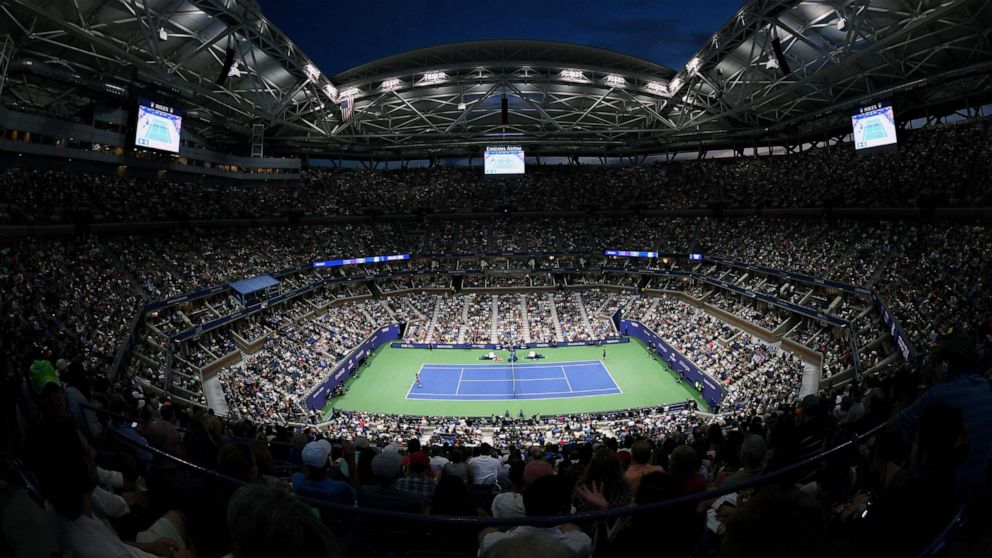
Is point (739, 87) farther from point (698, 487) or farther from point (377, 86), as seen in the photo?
point (698, 487)

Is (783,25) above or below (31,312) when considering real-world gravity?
above

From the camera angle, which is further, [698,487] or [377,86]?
[377,86]

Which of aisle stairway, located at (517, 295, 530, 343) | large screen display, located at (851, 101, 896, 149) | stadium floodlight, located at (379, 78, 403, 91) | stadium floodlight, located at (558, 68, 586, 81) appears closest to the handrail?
large screen display, located at (851, 101, 896, 149)

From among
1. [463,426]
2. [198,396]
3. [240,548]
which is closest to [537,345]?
[463,426]

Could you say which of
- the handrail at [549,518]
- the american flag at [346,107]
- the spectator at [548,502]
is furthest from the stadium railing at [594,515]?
the american flag at [346,107]

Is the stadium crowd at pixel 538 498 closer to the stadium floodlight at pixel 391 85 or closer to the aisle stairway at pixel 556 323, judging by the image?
the aisle stairway at pixel 556 323
